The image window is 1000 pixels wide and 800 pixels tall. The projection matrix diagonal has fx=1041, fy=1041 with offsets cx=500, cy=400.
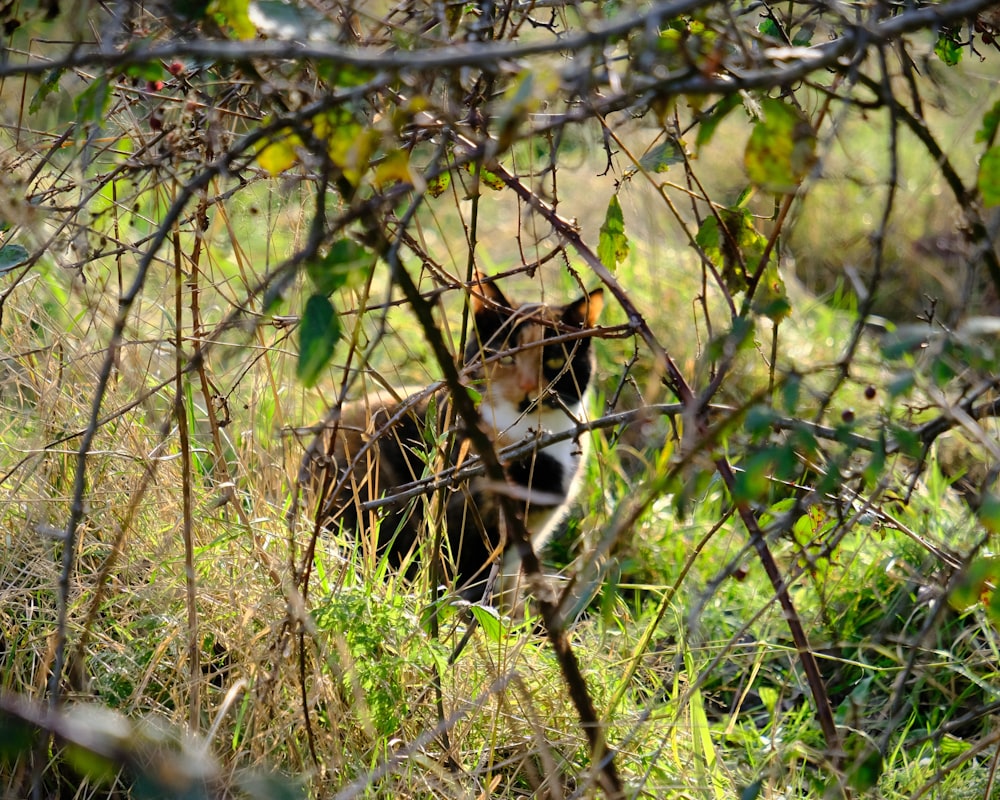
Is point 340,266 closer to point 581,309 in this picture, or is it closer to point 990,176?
point 990,176

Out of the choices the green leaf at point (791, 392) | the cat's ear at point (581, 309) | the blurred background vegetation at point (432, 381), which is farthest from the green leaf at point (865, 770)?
→ the cat's ear at point (581, 309)

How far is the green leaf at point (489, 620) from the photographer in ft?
5.96

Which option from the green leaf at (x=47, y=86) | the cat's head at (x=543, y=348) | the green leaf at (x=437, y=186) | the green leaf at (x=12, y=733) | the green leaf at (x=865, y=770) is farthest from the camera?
the cat's head at (x=543, y=348)

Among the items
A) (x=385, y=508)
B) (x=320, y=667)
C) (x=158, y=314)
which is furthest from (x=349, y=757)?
(x=158, y=314)

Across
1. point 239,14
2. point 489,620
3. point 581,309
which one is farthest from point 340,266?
point 581,309

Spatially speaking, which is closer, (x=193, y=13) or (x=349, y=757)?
(x=193, y=13)

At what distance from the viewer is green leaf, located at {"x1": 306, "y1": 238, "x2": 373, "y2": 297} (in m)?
0.99

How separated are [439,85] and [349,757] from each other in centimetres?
117

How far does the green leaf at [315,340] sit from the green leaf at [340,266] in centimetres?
2

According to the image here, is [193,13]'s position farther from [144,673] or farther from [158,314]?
[158,314]

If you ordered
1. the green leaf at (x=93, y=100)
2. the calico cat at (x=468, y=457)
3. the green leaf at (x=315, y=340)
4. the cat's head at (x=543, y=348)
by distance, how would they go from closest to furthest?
the green leaf at (x=315, y=340) → the green leaf at (x=93, y=100) → the calico cat at (x=468, y=457) → the cat's head at (x=543, y=348)

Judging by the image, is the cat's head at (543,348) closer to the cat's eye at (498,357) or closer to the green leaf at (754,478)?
the cat's eye at (498,357)

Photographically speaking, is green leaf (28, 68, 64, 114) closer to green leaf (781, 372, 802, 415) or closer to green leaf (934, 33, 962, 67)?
green leaf (781, 372, 802, 415)

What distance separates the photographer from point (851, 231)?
18.4 ft
